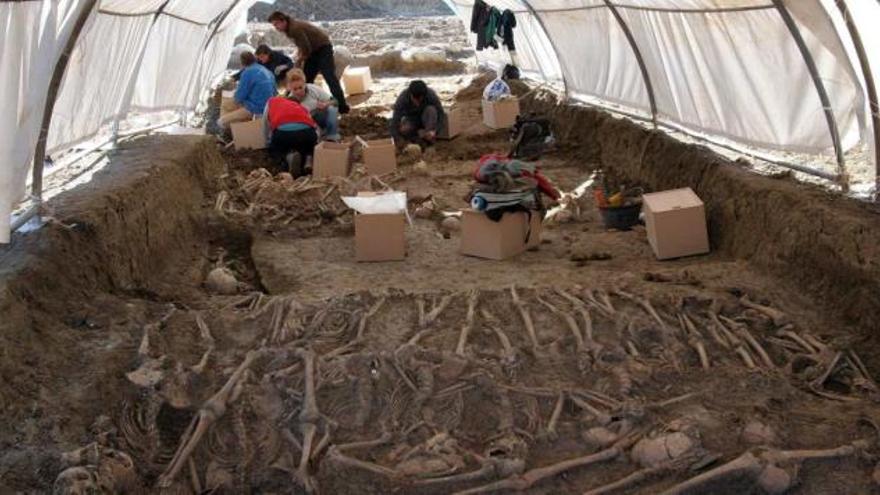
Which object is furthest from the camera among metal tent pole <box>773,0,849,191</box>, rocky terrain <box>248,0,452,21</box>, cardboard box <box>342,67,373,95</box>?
rocky terrain <box>248,0,452,21</box>

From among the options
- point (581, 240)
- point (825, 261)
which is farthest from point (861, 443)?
point (581, 240)

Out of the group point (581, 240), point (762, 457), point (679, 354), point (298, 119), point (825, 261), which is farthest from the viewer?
point (298, 119)

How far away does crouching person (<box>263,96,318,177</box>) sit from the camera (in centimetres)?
1123

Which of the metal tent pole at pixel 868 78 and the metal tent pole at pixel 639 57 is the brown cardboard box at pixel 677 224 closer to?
the metal tent pole at pixel 868 78

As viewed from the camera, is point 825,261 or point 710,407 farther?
point 825,261

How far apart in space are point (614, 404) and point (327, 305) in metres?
2.10

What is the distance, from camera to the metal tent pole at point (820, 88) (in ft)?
21.7

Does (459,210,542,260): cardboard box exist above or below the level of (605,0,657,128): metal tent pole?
below

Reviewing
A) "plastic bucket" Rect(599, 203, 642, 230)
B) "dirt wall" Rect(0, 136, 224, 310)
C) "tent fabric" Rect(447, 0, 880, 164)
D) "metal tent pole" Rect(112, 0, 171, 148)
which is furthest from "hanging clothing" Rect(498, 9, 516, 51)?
"plastic bucket" Rect(599, 203, 642, 230)

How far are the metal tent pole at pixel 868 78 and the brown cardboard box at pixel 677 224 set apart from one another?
59.6 inches

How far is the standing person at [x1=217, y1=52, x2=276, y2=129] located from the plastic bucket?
19.4ft

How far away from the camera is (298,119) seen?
11.3 meters

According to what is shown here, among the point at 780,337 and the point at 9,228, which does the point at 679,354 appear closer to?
the point at 780,337

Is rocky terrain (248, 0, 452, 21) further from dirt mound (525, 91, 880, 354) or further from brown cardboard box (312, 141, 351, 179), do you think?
dirt mound (525, 91, 880, 354)
